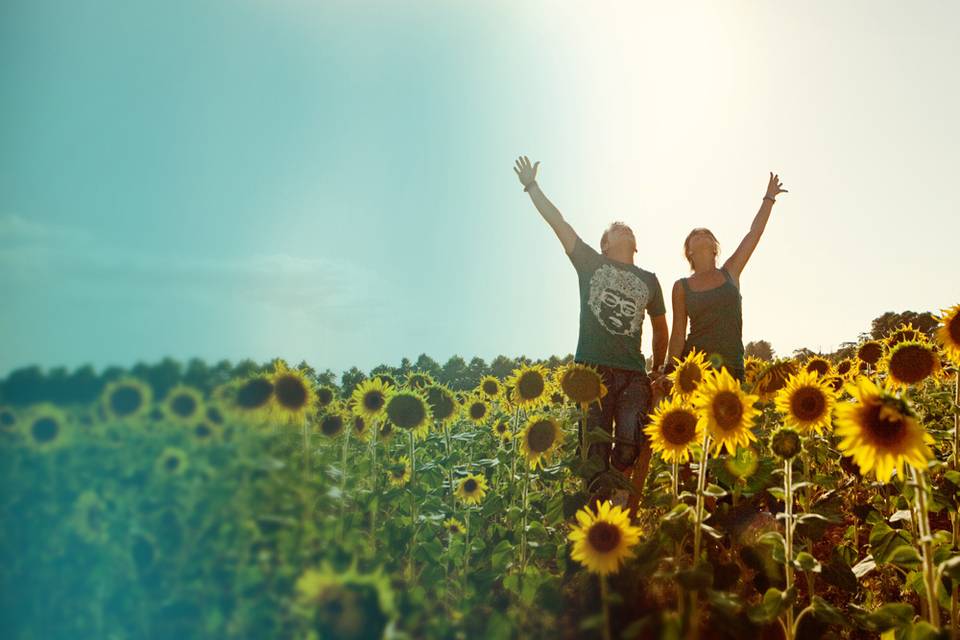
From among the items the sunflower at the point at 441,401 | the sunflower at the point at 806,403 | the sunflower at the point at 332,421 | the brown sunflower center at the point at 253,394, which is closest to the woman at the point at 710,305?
the sunflower at the point at 806,403

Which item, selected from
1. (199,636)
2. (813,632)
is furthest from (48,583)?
(813,632)

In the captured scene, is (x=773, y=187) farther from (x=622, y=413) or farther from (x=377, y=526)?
(x=377, y=526)

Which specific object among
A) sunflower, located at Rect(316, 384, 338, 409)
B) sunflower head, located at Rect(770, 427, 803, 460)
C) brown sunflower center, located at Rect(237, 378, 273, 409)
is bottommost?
sunflower head, located at Rect(770, 427, 803, 460)

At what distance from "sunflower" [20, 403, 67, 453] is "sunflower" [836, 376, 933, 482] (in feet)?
7.92

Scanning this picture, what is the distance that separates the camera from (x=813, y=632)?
3.00 meters

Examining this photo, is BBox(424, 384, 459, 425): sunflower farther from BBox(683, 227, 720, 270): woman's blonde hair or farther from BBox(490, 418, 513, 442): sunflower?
BBox(683, 227, 720, 270): woman's blonde hair

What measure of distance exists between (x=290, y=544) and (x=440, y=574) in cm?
335

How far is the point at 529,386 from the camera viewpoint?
226 inches

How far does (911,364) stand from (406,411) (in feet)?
12.0

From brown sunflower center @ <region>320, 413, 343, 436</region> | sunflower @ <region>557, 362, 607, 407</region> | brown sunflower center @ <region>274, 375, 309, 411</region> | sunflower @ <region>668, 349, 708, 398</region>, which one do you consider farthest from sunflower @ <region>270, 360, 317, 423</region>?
sunflower @ <region>557, 362, 607, 407</region>

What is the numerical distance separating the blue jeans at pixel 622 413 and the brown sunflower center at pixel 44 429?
12.8 ft

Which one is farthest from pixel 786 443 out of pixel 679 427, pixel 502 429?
pixel 502 429

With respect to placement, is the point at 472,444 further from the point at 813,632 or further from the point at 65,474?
the point at 65,474

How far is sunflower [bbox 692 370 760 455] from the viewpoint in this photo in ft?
10.4
